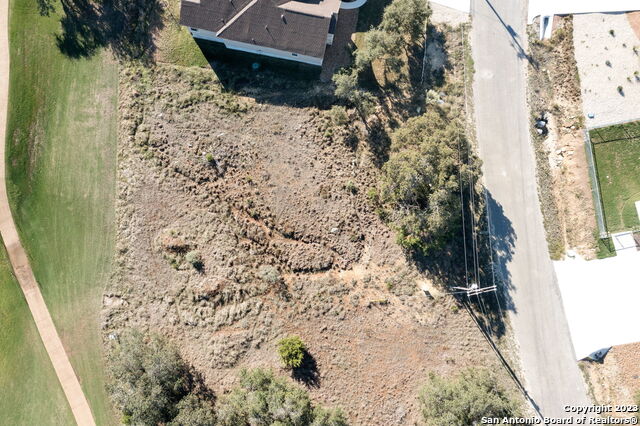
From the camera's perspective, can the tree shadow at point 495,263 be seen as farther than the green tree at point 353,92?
No

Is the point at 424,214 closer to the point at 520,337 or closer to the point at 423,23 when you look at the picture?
the point at 520,337

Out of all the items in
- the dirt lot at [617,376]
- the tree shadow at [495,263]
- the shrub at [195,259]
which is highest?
the shrub at [195,259]

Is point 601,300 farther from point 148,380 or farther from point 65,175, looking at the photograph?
point 65,175

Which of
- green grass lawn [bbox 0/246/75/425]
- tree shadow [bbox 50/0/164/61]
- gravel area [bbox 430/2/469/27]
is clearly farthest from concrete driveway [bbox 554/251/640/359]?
green grass lawn [bbox 0/246/75/425]

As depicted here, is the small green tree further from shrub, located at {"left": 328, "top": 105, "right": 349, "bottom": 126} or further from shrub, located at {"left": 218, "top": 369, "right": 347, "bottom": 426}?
shrub, located at {"left": 328, "top": 105, "right": 349, "bottom": 126}

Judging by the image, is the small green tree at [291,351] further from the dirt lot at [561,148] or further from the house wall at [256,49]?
the house wall at [256,49]

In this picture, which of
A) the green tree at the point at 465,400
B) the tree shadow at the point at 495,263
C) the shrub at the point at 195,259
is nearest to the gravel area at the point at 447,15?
the tree shadow at the point at 495,263

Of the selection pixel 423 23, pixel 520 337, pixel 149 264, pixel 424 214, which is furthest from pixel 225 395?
pixel 423 23

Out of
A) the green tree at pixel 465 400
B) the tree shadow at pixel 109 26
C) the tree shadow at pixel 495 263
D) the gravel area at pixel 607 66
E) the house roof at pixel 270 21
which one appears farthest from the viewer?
the tree shadow at pixel 109 26
